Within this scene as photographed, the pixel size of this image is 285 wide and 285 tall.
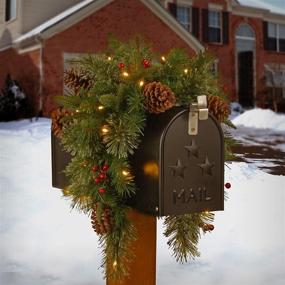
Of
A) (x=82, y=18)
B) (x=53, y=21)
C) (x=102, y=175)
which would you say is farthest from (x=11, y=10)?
(x=102, y=175)

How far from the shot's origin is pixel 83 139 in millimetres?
848

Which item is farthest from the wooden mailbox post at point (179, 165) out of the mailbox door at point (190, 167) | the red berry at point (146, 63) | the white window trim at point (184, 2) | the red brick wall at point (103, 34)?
the white window trim at point (184, 2)

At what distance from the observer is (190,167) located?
82 cm

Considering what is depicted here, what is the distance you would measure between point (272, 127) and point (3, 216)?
0.96 metres

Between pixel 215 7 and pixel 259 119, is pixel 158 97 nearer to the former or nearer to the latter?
pixel 259 119

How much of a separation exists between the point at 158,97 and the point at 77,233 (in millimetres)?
661

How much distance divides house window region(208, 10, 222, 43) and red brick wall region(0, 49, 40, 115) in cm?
55

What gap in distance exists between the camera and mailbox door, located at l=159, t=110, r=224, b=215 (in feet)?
2.61

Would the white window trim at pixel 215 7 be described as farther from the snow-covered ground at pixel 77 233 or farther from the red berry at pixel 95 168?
the red berry at pixel 95 168

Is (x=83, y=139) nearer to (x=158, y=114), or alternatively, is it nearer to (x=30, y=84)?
(x=158, y=114)

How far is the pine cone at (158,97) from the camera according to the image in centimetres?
80

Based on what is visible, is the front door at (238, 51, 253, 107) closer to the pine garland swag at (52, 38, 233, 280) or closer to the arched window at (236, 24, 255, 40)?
the arched window at (236, 24, 255, 40)

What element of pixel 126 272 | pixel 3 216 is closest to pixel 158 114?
pixel 126 272

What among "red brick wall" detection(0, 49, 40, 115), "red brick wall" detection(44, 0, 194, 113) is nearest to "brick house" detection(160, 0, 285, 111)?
"red brick wall" detection(44, 0, 194, 113)
